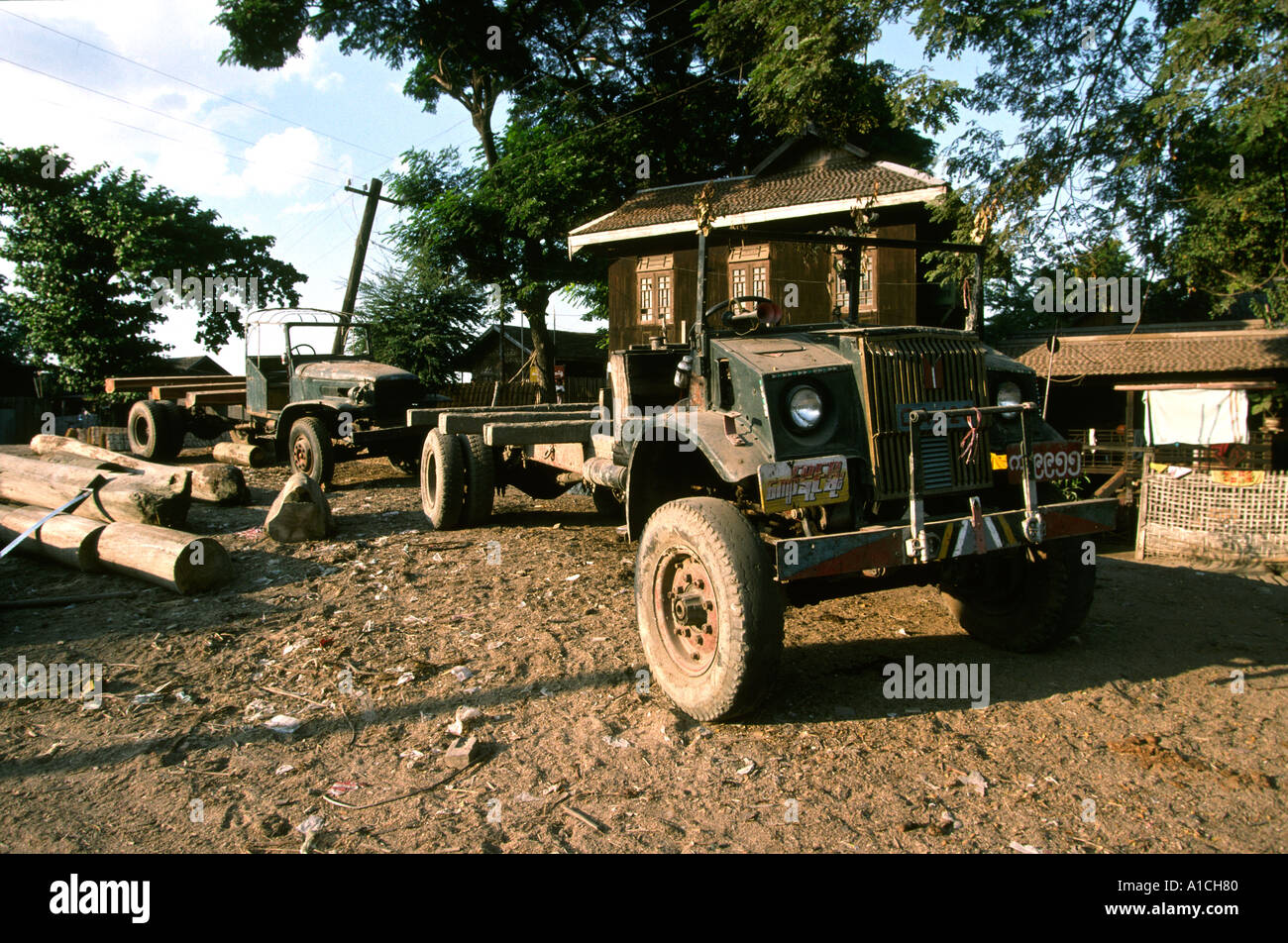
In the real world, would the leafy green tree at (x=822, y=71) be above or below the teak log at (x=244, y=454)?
above

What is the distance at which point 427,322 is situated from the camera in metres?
22.2

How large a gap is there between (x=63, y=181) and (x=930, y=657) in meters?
24.5

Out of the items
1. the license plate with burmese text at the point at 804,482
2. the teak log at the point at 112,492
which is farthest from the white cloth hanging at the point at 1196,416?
the teak log at the point at 112,492

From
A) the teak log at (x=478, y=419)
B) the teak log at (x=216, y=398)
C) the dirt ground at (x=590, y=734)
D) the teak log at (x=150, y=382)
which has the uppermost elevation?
the teak log at (x=150, y=382)

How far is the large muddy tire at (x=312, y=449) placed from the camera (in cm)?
1021

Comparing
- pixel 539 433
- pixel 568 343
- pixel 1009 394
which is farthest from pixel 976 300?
pixel 568 343

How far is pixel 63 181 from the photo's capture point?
2103 centimetres

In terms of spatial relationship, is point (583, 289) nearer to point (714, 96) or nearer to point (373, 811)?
point (714, 96)

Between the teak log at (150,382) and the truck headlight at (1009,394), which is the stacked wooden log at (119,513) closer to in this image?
the truck headlight at (1009,394)

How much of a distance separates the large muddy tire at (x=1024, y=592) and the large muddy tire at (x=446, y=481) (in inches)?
188

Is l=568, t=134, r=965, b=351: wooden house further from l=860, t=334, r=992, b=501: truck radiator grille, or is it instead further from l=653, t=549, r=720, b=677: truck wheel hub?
l=653, t=549, r=720, b=677: truck wheel hub

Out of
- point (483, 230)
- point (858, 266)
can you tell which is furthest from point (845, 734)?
point (483, 230)

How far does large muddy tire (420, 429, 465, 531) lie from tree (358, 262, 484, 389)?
14.3 m

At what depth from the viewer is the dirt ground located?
307 centimetres
